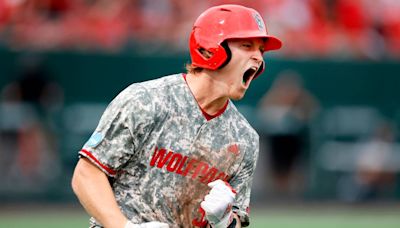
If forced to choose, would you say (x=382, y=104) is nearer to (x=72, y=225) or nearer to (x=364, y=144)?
(x=364, y=144)

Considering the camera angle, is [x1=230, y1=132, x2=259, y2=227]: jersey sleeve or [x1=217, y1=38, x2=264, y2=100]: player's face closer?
[x1=217, y1=38, x2=264, y2=100]: player's face

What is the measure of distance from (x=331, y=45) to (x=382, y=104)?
1.28 metres

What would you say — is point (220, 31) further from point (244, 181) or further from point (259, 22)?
point (244, 181)

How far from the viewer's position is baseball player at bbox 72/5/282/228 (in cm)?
552

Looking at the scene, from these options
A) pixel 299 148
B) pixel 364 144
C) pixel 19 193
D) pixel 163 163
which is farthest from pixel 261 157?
pixel 163 163

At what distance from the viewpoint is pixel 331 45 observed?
52.7 ft

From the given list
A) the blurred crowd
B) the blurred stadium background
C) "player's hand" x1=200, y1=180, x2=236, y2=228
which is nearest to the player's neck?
"player's hand" x1=200, y1=180, x2=236, y2=228

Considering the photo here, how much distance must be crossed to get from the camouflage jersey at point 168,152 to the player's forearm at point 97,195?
2.5 inches

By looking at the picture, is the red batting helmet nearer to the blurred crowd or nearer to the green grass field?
Result: the green grass field

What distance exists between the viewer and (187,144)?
5.84 metres

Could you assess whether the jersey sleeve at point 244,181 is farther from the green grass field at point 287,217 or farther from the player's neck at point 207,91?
the green grass field at point 287,217

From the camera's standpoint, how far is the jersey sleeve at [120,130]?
18.0 feet

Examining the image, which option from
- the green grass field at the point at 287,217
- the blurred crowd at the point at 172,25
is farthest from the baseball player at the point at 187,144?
the blurred crowd at the point at 172,25

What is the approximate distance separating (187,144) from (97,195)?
2.18 feet
